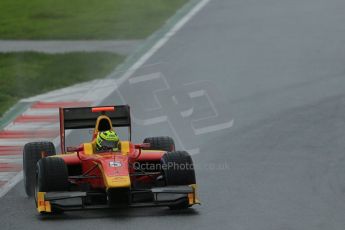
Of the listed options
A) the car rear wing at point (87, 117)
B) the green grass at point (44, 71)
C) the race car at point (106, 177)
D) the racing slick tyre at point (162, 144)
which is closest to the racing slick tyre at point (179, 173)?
the race car at point (106, 177)

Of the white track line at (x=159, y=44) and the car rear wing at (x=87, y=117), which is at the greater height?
the white track line at (x=159, y=44)

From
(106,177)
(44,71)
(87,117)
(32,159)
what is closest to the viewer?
(106,177)

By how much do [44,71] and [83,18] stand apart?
6534 mm

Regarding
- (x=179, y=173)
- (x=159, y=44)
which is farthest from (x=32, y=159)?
(x=159, y=44)

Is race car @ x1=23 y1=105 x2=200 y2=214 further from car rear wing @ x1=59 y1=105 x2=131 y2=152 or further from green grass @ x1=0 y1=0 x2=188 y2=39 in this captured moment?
green grass @ x1=0 y1=0 x2=188 y2=39

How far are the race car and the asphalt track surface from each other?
0.17m

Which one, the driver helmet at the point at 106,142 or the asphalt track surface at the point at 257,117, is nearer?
the asphalt track surface at the point at 257,117

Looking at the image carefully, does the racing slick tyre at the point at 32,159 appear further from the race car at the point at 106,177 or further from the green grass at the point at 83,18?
the green grass at the point at 83,18

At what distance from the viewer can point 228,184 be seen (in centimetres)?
1614

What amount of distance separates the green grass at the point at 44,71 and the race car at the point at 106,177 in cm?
658

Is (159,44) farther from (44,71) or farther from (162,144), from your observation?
(162,144)

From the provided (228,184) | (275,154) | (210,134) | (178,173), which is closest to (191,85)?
(210,134)

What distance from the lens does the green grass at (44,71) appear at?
913 inches

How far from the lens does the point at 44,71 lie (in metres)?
24.8
